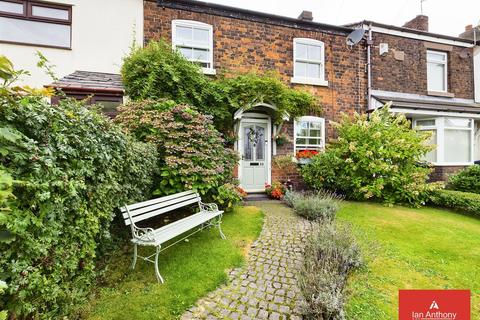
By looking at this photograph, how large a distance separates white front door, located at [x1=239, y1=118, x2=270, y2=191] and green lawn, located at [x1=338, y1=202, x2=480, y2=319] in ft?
10.6

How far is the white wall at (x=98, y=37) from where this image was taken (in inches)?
292

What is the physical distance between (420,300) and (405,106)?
29.8 ft

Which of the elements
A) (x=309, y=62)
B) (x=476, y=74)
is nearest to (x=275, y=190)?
(x=309, y=62)

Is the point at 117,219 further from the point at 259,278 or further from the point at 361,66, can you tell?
the point at 361,66

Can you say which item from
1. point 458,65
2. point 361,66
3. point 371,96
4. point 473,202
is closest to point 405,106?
point 371,96

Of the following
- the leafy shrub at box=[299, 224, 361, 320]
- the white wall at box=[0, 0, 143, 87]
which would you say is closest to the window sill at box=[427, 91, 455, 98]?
the leafy shrub at box=[299, 224, 361, 320]

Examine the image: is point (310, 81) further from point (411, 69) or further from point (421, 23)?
point (421, 23)

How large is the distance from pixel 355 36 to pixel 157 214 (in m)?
10.4

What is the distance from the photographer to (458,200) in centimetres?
713

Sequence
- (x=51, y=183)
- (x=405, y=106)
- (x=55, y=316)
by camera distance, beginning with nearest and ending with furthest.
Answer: (x=51, y=183)
(x=55, y=316)
(x=405, y=106)

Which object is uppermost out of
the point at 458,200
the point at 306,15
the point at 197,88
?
the point at 306,15

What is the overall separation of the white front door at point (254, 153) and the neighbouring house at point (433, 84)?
5.12m

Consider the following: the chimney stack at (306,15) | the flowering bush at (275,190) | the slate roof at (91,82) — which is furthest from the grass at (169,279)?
the chimney stack at (306,15)

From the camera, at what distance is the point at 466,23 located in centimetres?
1279
